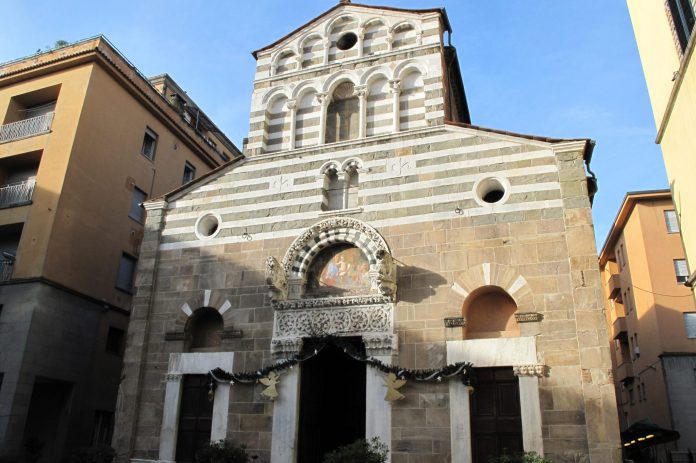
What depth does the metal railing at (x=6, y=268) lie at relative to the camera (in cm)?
1888

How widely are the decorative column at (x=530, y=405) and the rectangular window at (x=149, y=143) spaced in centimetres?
1732

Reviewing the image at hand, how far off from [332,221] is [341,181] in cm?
135

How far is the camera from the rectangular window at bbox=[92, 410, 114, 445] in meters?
20.1

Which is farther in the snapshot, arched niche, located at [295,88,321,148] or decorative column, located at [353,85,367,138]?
arched niche, located at [295,88,321,148]

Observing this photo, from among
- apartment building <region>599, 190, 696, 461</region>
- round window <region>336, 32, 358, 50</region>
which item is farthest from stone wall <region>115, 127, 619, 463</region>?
apartment building <region>599, 190, 696, 461</region>

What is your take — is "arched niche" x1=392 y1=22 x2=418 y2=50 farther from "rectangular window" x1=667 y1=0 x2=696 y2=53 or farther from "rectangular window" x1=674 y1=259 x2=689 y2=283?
"rectangular window" x1=674 y1=259 x2=689 y2=283

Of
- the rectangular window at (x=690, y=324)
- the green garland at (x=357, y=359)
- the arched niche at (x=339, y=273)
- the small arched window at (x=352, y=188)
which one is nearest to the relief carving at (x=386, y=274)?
the arched niche at (x=339, y=273)

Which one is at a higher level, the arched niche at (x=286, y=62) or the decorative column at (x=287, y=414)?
the arched niche at (x=286, y=62)

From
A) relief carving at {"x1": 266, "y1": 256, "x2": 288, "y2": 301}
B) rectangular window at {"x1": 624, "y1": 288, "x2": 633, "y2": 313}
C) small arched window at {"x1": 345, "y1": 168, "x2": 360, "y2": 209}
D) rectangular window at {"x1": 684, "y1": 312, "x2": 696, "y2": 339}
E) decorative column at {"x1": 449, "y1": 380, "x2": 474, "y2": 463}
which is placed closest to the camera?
decorative column at {"x1": 449, "y1": 380, "x2": 474, "y2": 463}

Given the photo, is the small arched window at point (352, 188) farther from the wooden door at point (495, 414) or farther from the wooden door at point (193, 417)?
the wooden door at point (193, 417)

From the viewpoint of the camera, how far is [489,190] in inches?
577

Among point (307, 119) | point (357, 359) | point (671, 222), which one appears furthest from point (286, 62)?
point (671, 222)

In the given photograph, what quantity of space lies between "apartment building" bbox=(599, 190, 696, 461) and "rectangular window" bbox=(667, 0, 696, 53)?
52.9 feet

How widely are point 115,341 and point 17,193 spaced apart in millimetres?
6036
